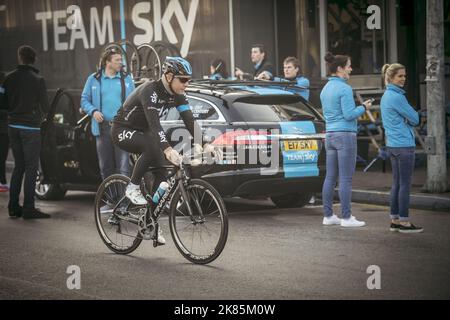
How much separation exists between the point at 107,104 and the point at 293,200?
2.63 meters

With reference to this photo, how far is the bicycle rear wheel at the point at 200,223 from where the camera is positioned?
26.9 ft

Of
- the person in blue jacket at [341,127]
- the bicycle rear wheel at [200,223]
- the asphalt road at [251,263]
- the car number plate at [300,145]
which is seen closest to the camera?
the asphalt road at [251,263]

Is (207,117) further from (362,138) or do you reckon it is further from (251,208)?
(362,138)

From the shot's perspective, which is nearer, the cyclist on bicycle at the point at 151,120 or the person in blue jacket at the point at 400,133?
the cyclist on bicycle at the point at 151,120

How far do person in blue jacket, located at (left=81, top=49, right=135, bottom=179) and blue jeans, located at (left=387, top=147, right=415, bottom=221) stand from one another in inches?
137

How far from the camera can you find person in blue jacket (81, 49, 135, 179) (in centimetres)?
1216

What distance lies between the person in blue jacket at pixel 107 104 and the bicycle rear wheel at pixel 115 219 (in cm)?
271

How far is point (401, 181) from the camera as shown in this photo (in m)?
10.2

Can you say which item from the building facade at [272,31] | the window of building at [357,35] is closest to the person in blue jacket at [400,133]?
the building facade at [272,31]

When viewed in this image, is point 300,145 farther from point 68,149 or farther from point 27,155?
point 68,149

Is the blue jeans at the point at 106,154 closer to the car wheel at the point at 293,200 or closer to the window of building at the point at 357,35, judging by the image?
the car wheel at the point at 293,200

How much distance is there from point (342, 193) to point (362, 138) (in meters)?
6.06
